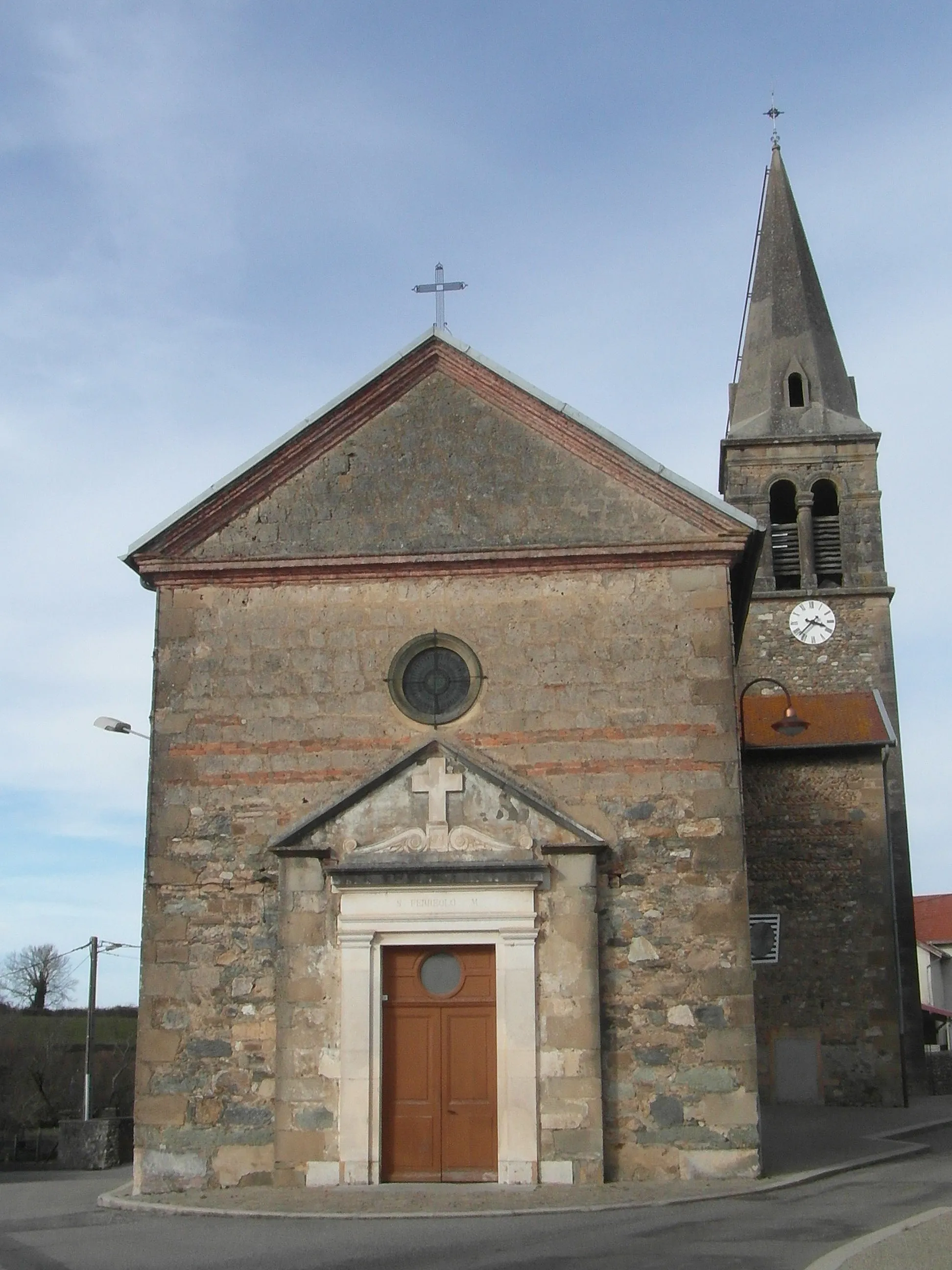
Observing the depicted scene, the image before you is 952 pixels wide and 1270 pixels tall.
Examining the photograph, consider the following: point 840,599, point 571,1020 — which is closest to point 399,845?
point 571,1020

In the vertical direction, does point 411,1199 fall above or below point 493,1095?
below

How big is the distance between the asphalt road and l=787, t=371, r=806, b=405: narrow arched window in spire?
79.0ft

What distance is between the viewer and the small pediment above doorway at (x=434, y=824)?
13.2m

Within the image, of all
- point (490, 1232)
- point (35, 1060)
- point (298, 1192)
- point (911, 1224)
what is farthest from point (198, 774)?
point (35, 1060)

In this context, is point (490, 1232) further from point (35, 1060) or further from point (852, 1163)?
point (35, 1060)

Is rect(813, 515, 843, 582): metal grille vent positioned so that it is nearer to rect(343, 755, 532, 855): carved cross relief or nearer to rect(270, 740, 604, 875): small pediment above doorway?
rect(270, 740, 604, 875): small pediment above doorway

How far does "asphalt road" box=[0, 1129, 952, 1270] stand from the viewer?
9.03 meters

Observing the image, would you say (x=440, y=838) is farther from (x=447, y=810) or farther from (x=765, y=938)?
(x=765, y=938)

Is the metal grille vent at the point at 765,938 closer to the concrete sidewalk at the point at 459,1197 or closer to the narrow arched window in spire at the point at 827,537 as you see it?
the concrete sidewalk at the point at 459,1197

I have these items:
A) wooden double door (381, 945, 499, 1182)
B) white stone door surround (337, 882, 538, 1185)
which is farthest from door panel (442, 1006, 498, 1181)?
white stone door surround (337, 882, 538, 1185)

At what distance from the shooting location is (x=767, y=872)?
81.7ft

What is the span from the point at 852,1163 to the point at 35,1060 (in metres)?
36.9

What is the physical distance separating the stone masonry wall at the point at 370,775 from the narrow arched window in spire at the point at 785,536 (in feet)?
60.5

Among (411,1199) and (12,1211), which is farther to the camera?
(12,1211)
